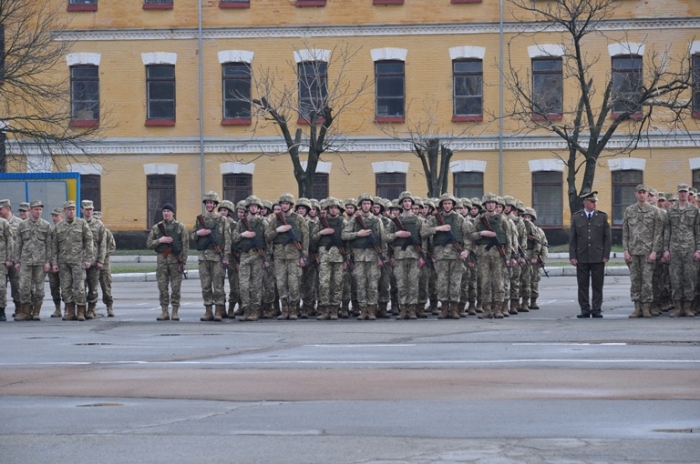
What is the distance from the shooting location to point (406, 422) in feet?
35.1

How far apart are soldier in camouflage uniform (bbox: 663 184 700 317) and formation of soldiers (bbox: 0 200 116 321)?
31.1 feet

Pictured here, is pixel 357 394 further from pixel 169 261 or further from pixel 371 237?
pixel 169 261

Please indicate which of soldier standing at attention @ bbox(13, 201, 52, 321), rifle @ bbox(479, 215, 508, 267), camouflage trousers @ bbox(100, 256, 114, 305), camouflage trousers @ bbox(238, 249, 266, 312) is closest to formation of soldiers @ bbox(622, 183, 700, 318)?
rifle @ bbox(479, 215, 508, 267)

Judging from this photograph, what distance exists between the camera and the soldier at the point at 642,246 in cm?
2139

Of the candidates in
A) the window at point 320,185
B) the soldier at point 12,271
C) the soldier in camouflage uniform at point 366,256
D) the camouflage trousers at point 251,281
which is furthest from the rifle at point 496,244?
the window at point 320,185

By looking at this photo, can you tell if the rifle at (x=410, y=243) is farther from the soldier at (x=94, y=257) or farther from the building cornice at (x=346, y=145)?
the building cornice at (x=346, y=145)

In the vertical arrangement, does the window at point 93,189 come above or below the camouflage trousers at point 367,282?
above

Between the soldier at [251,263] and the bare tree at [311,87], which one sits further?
the bare tree at [311,87]

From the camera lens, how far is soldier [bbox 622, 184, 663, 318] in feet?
70.2

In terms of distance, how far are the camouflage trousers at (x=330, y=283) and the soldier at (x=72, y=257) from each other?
401 centimetres

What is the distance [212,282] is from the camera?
2247cm

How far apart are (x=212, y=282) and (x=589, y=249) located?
20.2ft

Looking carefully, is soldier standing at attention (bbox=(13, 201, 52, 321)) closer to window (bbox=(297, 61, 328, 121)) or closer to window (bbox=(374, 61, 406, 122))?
window (bbox=(297, 61, 328, 121))

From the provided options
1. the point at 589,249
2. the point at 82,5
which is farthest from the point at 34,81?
the point at 589,249
